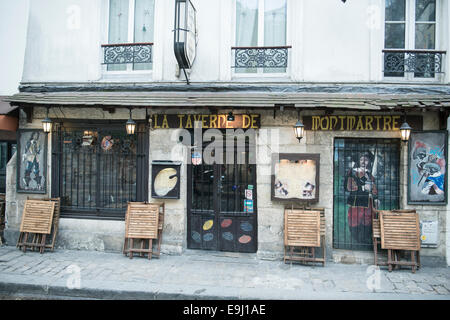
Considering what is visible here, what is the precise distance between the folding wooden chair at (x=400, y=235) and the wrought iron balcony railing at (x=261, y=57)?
3748mm

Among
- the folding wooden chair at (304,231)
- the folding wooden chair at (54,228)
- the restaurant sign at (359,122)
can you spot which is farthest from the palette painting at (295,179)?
the folding wooden chair at (54,228)

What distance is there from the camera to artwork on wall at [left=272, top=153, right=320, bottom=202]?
591 centimetres

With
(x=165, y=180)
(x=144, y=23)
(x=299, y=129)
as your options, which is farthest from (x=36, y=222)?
(x=299, y=129)

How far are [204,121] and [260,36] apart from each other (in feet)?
7.56

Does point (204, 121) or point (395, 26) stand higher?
point (395, 26)

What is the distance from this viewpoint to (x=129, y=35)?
6879 mm

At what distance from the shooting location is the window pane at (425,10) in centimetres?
622

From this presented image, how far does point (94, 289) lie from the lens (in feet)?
15.3

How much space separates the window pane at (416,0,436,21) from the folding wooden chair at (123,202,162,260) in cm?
693

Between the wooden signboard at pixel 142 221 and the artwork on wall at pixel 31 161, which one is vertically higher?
the artwork on wall at pixel 31 161

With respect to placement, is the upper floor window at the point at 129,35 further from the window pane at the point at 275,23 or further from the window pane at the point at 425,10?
the window pane at the point at 425,10

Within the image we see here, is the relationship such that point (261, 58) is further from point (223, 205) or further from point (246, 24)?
point (223, 205)
